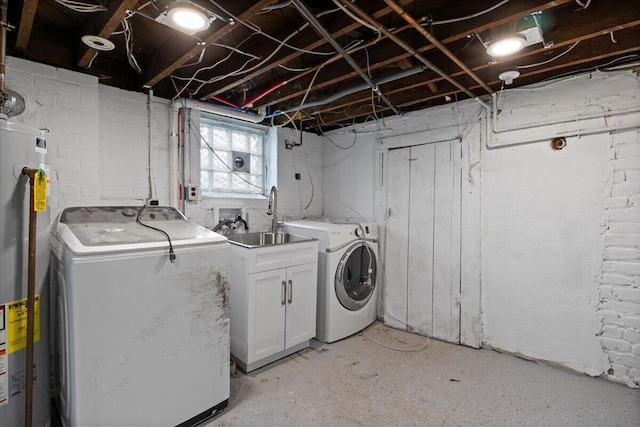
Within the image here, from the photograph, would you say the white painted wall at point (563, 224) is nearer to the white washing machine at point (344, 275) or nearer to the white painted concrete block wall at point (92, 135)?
the white washing machine at point (344, 275)

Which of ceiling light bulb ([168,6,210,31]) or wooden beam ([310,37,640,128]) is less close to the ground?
wooden beam ([310,37,640,128])

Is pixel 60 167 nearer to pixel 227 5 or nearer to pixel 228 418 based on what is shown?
pixel 227 5

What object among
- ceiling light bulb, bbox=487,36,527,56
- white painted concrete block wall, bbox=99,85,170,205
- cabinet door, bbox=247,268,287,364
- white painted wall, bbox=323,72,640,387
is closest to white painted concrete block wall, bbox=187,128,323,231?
white painted concrete block wall, bbox=99,85,170,205

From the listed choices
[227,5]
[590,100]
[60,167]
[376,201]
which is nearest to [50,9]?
[60,167]

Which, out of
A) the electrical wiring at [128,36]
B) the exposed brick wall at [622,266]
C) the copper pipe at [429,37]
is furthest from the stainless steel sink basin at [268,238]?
the exposed brick wall at [622,266]

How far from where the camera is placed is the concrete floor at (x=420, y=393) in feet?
5.95

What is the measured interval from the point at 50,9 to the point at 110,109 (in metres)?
0.69

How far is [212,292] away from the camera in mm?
1748

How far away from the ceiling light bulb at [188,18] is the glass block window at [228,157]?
4.74 feet

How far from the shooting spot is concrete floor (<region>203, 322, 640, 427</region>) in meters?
1.81

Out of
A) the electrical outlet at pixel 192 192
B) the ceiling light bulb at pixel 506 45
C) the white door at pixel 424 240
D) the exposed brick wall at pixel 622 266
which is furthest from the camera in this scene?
the white door at pixel 424 240

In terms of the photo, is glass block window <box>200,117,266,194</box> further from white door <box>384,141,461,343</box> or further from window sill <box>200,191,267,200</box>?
white door <box>384,141,461,343</box>

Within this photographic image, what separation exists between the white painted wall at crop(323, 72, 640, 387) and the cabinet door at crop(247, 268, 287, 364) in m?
1.61

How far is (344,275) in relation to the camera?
2.90m
